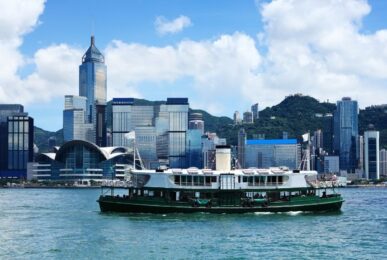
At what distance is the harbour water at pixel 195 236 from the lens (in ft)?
144

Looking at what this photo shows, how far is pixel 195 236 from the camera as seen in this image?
167ft

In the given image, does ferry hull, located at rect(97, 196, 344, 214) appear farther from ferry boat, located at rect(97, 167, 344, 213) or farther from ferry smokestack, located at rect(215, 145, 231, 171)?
ferry smokestack, located at rect(215, 145, 231, 171)

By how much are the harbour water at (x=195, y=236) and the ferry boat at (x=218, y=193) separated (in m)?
1.24

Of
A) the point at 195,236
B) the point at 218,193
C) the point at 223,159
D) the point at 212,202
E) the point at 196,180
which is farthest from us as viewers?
the point at 223,159

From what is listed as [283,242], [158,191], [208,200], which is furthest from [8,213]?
[283,242]

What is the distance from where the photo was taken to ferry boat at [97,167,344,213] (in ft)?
216

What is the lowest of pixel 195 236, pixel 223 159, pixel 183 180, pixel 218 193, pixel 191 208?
pixel 195 236

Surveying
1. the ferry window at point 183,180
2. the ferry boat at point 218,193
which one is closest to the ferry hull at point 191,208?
the ferry boat at point 218,193

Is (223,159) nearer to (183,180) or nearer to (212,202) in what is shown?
(183,180)

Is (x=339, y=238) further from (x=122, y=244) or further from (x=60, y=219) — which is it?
(x=60, y=219)

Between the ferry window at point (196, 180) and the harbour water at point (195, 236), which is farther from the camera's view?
the ferry window at point (196, 180)

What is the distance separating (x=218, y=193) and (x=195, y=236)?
16017 mm

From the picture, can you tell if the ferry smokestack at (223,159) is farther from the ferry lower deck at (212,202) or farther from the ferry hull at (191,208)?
the ferry hull at (191,208)

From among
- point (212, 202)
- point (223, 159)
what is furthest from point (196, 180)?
point (223, 159)
